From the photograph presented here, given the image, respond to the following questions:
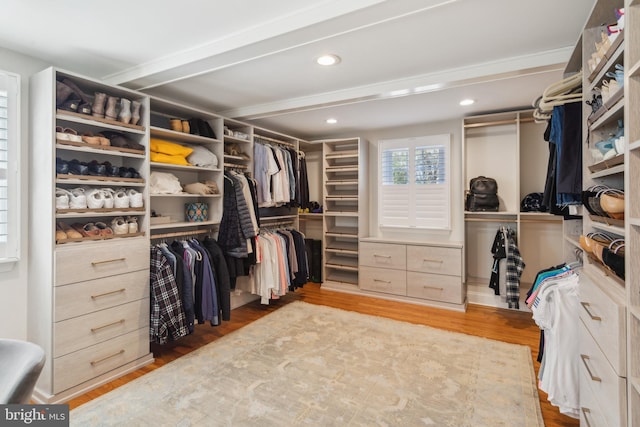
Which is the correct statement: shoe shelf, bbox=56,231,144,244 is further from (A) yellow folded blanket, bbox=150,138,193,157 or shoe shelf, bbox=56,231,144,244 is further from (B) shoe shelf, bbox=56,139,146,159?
(A) yellow folded blanket, bbox=150,138,193,157

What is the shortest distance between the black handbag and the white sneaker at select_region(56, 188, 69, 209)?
3.81m

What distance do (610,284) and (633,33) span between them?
94cm

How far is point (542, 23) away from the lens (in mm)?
1962

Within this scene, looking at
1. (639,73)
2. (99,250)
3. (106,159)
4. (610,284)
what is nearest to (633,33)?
(639,73)

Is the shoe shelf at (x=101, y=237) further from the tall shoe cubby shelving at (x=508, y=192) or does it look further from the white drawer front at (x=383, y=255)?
the tall shoe cubby shelving at (x=508, y=192)

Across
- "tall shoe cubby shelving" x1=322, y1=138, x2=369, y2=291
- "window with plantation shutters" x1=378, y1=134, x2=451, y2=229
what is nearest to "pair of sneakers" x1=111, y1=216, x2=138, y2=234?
"tall shoe cubby shelving" x1=322, y1=138, x2=369, y2=291

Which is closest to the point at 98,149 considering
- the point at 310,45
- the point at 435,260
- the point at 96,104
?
the point at 96,104

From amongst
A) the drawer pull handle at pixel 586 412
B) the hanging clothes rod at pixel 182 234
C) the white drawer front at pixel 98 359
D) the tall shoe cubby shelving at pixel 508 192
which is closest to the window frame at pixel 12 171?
the white drawer front at pixel 98 359

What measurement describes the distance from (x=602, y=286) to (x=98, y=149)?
302 centimetres

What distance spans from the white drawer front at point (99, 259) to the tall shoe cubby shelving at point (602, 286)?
9.11ft

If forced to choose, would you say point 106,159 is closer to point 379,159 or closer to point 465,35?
point 465,35

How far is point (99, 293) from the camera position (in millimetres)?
2311

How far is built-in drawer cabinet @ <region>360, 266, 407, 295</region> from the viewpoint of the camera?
418cm

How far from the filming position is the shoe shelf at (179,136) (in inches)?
112
